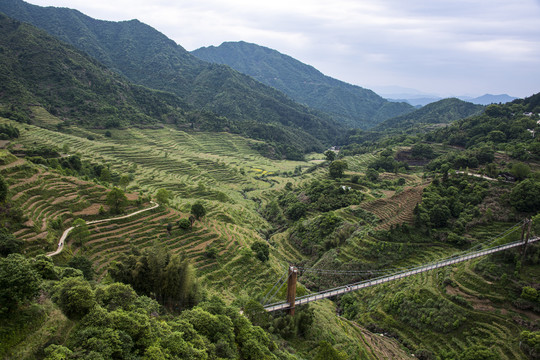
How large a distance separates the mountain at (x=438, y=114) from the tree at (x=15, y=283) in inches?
6085

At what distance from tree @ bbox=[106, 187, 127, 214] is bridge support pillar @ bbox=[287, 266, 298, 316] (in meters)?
19.6

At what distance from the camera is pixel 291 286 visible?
22000 mm

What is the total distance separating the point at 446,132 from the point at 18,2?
249 meters

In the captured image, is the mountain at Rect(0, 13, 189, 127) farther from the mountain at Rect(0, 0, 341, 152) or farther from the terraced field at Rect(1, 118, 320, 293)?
the mountain at Rect(0, 0, 341, 152)

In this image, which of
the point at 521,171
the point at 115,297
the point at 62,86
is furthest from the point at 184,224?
the point at 62,86

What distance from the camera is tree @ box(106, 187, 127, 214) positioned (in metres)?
29.6

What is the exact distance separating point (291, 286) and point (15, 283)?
16.4 metres

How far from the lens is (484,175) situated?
4597 cm

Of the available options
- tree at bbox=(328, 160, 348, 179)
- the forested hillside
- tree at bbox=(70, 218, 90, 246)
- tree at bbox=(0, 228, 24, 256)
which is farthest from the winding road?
tree at bbox=(328, 160, 348, 179)

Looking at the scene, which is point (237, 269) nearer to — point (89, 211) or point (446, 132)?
point (89, 211)

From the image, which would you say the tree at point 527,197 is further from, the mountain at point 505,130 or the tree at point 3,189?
the tree at point 3,189

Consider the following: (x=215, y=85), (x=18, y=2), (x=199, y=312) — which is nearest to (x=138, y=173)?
(x=199, y=312)

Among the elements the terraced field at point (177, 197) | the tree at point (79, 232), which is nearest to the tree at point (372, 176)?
the terraced field at point (177, 197)

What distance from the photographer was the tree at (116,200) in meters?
29.6
